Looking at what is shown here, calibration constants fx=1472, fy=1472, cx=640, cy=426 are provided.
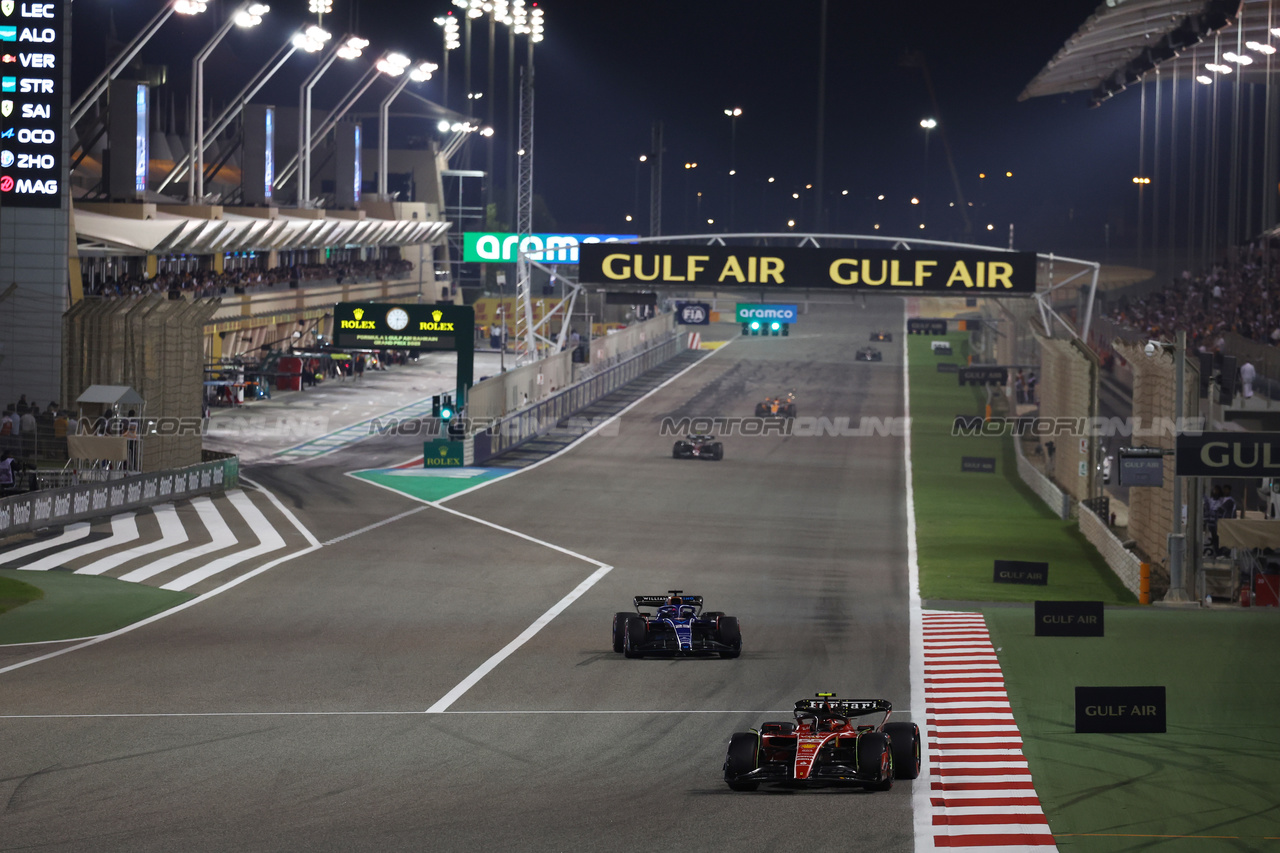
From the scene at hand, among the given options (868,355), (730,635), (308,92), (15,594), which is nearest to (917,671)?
(730,635)

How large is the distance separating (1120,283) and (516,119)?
75.6 m

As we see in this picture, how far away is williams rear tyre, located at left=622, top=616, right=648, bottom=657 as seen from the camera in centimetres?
2052

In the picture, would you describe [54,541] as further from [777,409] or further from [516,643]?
[777,409]

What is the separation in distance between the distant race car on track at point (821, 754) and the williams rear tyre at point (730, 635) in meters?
6.29

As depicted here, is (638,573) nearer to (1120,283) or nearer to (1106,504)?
(1106,504)

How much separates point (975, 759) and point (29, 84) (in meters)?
37.9

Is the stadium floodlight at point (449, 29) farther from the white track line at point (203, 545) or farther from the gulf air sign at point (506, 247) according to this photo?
the white track line at point (203, 545)

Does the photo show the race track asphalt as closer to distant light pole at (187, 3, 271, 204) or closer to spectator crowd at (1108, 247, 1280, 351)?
spectator crowd at (1108, 247, 1280, 351)

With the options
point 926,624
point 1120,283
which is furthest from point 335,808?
point 1120,283

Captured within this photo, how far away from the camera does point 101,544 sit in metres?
32.8

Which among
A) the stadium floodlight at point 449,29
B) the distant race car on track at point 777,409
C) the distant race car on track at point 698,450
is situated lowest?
the distant race car on track at point 698,450

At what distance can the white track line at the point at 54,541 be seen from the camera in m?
30.7

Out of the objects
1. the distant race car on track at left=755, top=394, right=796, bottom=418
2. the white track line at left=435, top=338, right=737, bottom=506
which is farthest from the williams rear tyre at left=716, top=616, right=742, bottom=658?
the distant race car on track at left=755, top=394, right=796, bottom=418

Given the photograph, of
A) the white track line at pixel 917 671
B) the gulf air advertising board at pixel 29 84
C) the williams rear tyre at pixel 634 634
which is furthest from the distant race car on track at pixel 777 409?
the williams rear tyre at pixel 634 634
